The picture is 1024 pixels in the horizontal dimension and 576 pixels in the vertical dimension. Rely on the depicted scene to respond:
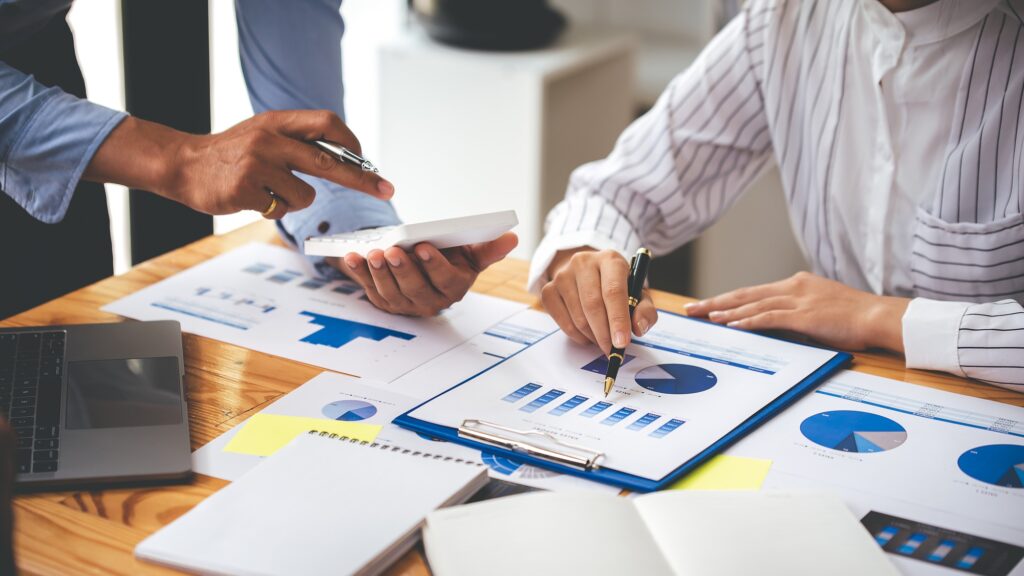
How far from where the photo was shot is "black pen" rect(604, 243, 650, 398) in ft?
3.22

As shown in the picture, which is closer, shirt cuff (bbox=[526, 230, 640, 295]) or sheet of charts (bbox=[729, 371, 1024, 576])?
sheet of charts (bbox=[729, 371, 1024, 576])

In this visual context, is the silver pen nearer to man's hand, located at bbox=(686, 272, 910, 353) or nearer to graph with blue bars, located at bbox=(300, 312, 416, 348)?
graph with blue bars, located at bbox=(300, 312, 416, 348)

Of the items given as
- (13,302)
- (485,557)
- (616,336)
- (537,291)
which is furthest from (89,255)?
(485,557)

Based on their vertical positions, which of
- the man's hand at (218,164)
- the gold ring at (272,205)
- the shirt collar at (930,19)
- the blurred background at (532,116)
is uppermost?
the shirt collar at (930,19)


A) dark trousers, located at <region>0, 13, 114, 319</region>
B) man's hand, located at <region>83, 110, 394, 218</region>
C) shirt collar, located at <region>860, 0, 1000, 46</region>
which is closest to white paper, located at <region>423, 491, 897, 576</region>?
man's hand, located at <region>83, 110, 394, 218</region>

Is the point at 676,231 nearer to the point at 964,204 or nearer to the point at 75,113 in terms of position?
the point at 964,204

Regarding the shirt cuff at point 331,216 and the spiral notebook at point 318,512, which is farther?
the shirt cuff at point 331,216

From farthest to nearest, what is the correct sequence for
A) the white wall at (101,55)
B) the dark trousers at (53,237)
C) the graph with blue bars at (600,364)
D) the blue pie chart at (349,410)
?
the white wall at (101,55) → the dark trousers at (53,237) → the graph with blue bars at (600,364) → the blue pie chart at (349,410)

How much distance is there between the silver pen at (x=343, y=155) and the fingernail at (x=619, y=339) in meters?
0.34

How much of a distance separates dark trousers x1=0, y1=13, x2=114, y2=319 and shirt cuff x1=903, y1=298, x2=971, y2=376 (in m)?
1.19

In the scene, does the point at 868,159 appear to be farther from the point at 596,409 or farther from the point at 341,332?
the point at 341,332

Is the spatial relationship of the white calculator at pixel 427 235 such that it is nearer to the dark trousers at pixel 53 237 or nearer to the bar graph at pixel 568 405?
the bar graph at pixel 568 405

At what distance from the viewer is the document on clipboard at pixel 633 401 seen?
0.85m

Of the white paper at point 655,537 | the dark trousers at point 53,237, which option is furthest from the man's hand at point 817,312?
the dark trousers at point 53,237
